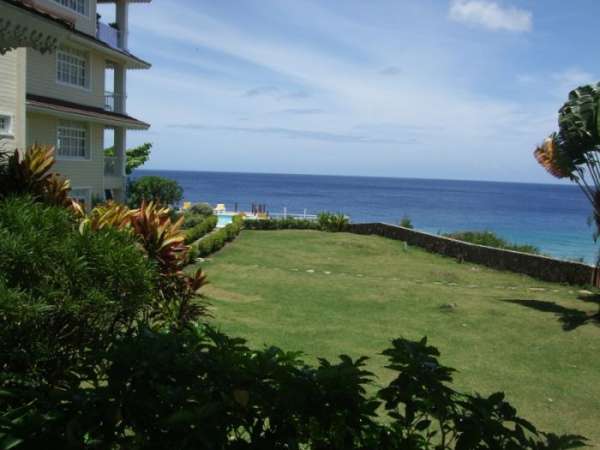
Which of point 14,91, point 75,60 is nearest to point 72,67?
point 75,60

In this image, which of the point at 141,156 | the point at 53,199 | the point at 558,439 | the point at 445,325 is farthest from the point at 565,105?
the point at 141,156

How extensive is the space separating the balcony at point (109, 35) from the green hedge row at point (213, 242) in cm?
1057

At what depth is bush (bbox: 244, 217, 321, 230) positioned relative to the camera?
3105 cm

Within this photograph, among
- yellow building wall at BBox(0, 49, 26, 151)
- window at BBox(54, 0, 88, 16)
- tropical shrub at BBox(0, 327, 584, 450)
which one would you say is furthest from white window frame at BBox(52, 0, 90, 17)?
tropical shrub at BBox(0, 327, 584, 450)

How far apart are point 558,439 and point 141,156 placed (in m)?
48.7

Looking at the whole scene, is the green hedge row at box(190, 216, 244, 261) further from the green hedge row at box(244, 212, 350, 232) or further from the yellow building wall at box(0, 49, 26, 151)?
the yellow building wall at box(0, 49, 26, 151)

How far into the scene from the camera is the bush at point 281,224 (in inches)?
1222

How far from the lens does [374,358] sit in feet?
28.4

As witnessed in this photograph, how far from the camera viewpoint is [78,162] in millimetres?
24797

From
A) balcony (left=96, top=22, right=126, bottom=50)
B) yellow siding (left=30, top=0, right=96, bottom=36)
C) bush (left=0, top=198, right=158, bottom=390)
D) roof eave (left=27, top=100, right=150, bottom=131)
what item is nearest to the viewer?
bush (left=0, top=198, right=158, bottom=390)

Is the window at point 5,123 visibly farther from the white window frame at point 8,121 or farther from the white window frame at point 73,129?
the white window frame at point 73,129

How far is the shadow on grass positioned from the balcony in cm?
2171

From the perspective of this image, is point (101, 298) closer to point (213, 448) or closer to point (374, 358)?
point (213, 448)

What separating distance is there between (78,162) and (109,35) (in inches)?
267
